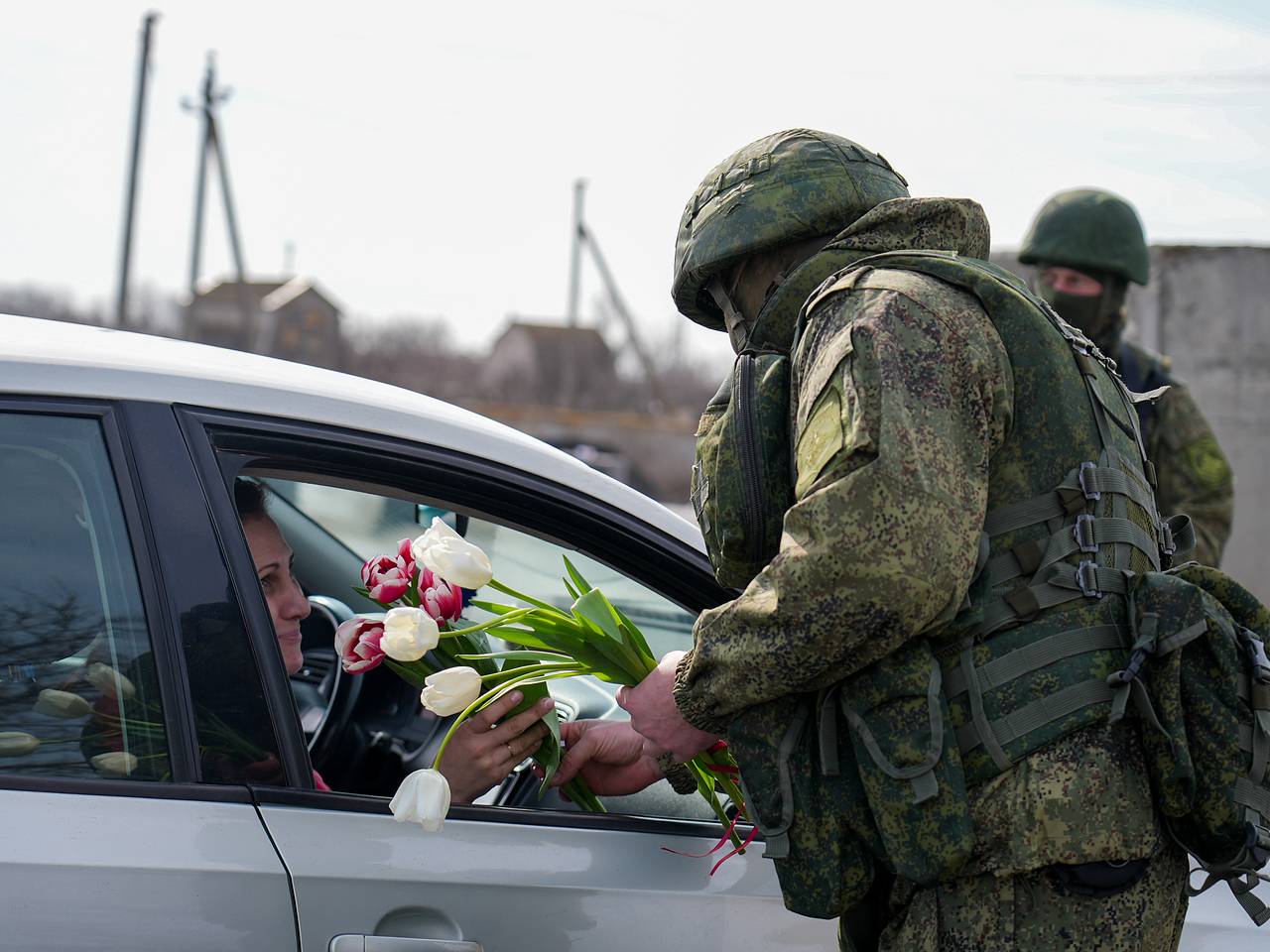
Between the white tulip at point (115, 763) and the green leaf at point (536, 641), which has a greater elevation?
the green leaf at point (536, 641)

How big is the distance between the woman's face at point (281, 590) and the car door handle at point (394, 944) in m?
0.56

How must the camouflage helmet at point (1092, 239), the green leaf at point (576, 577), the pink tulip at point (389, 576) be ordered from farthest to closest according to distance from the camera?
the camouflage helmet at point (1092, 239) < the green leaf at point (576, 577) < the pink tulip at point (389, 576)

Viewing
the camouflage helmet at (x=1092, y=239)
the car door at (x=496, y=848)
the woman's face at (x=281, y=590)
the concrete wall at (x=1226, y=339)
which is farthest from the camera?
the concrete wall at (x=1226, y=339)

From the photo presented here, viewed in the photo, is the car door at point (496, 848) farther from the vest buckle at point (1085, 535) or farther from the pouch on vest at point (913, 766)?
the vest buckle at point (1085, 535)

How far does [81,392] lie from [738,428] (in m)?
0.79

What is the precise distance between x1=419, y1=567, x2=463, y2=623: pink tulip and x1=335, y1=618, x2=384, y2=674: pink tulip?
7 cm

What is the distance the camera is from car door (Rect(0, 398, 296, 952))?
1.46m

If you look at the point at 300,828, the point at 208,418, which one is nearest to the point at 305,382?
the point at 208,418

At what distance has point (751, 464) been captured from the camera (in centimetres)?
157

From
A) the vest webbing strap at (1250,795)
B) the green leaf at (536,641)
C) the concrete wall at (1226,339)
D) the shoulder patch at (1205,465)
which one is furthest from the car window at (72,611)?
the concrete wall at (1226,339)

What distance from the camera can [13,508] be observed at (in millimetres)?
1512

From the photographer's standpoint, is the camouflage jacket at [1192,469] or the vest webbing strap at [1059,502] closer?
the vest webbing strap at [1059,502]

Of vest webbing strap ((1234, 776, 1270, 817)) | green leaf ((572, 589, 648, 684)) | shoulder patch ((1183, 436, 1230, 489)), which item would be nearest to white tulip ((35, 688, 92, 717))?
green leaf ((572, 589, 648, 684))

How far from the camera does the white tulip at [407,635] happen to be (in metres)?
1.68
